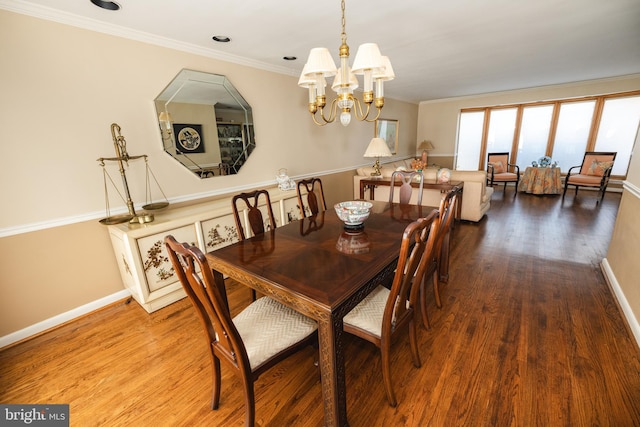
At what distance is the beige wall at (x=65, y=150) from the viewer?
1.80 metres

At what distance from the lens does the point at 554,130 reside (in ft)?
19.6

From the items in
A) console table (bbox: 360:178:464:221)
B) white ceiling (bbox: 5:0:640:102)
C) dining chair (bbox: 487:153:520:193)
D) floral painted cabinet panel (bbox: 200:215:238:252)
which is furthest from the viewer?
dining chair (bbox: 487:153:520:193)

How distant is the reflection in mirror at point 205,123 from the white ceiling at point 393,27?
35cm

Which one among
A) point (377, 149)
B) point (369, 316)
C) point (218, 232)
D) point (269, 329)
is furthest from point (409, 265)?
point (377, 149)

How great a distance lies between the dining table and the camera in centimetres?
107

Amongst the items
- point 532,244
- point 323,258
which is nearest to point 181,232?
point 323,258

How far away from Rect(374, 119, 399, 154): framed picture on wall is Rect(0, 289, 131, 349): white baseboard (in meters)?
4.94

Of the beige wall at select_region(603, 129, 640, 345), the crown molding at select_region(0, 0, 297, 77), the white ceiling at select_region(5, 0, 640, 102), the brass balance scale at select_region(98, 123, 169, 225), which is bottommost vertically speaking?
the beige wall at select_region(603, 129, 640, 345)

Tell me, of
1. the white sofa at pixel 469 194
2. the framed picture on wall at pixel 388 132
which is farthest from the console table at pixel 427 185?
the framed picture on wall at pixel 388 132

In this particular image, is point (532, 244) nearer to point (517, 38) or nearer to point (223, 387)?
point (517, 38)

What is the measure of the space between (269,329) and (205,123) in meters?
2.34

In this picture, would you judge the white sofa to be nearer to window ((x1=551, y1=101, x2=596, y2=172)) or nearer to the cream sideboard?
the cream sideboard

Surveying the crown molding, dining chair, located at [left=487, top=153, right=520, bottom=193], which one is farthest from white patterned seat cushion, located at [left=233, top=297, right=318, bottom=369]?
dining chair, located at [left=487, top=153, right=520, bottom=193]

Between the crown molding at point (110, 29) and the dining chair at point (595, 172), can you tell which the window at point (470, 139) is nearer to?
the dining chair at point (595, 172)
